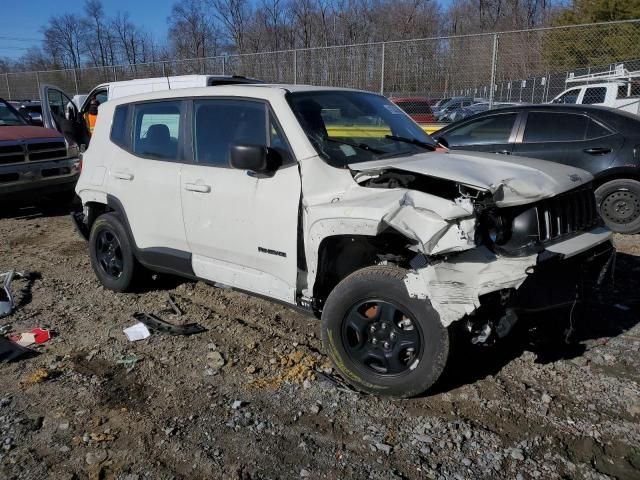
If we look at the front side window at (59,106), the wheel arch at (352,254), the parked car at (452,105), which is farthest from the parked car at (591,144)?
the front side window at (59,106)

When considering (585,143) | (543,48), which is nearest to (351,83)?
(543,48)

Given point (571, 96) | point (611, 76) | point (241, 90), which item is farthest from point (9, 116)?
point (611, 76)

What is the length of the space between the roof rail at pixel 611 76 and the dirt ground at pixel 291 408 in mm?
10156

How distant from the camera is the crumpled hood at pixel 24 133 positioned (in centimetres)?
841

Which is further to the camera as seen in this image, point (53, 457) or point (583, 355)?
point (583, 355)

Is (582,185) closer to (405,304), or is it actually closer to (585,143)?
(405,304)

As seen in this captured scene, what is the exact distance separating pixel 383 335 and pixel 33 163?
741 cm

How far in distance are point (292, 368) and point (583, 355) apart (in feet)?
6.76

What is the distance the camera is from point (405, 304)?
3.05m

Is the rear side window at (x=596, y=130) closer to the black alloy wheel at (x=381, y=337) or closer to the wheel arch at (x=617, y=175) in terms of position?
the wheel arch at (x=617, y=175)

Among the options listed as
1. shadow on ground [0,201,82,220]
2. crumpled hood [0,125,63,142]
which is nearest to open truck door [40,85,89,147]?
crumpled hood [0,125,63,142]

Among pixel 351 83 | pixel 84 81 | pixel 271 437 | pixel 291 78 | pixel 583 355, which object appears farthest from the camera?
pixel 84 81

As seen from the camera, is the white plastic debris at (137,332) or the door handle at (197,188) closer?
the door handle at (197,188)

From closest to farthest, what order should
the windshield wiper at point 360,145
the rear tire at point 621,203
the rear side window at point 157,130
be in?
the windshield wiper at point 360,145
the rear side window at point 157,130
the rear tire at point 621,203
